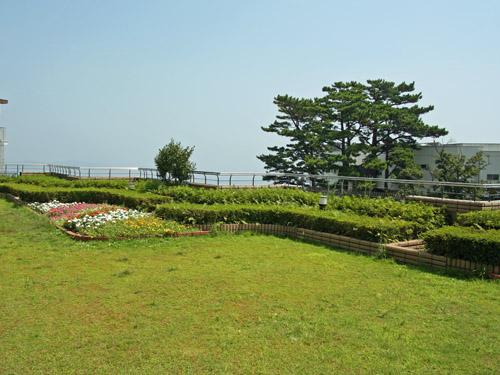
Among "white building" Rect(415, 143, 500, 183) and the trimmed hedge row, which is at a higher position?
"white building" Rect(415, 143, 500, 183)

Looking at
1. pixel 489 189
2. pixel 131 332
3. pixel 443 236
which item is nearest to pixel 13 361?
pixel 131 332

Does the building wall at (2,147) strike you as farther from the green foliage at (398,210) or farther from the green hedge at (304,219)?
the green foliage at (398,210)

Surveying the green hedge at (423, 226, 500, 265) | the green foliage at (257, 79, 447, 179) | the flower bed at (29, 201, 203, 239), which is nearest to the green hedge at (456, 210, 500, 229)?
the green hedge at (423, 226, 500, 265)

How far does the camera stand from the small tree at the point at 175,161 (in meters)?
15.6

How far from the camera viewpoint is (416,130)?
3041cm

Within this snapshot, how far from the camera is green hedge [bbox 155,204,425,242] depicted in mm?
8047

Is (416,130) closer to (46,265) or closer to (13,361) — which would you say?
(46,265)

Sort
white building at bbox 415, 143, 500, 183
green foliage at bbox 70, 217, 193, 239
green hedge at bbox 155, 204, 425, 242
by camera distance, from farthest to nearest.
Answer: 1. white building at bbox 415, 143, 500, 183
2. green foliage at bbox 70, 217, 193, 239
3. green hedge at bbox 155, 204, 425, 242

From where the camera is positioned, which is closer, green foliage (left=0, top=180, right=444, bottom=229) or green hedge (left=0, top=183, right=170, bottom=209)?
green foliage (left=0, top=180, right=444, bottom=229)

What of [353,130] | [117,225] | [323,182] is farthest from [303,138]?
[117,225]

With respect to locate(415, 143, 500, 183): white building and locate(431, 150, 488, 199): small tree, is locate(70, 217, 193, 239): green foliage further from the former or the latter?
locate(415, 143, 500, 183): white building

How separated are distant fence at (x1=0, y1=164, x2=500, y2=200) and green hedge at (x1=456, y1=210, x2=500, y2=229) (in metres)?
1.44

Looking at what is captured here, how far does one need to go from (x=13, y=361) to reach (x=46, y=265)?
3.27m

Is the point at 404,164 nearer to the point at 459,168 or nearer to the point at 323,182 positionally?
the point at 459,168
